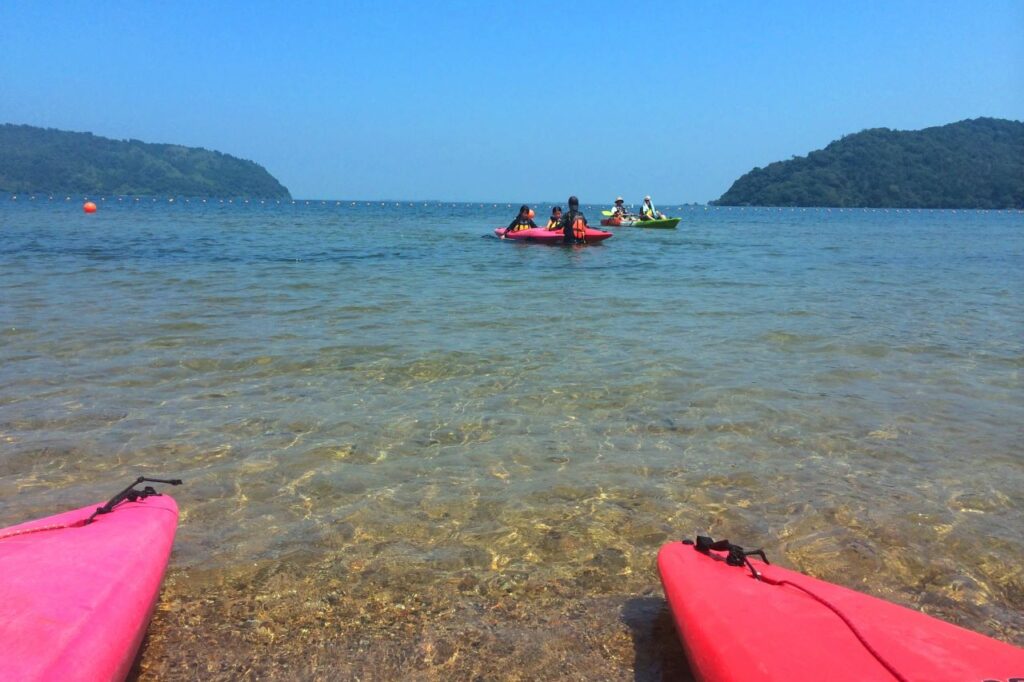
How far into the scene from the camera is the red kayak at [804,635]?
2.04 metres

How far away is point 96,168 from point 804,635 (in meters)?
189

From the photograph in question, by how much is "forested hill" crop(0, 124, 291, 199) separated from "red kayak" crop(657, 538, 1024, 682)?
533 feet

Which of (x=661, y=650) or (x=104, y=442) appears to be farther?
(x=104, y=442)

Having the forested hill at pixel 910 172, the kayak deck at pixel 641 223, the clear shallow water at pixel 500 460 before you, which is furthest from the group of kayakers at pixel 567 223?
the forested hill at pixel 910 172

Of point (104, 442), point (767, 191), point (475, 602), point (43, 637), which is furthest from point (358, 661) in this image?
point (767, 191)

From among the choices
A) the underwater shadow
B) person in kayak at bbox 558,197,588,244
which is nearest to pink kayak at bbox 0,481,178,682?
the underwater shadow

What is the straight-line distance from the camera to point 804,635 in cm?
224

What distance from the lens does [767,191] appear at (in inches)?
6260

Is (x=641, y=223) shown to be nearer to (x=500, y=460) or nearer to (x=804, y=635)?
(x=500, y=460)

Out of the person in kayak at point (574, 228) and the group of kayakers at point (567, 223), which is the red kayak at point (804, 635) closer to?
the group of kayakers at point (567, 223)

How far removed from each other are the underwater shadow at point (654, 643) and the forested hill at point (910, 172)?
153133 millimetres

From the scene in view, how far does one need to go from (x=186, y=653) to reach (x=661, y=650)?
1.91m

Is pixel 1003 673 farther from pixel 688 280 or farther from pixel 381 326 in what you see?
pixel 688 280

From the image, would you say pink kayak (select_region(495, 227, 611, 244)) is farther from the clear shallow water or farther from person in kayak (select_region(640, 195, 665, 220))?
the clear shallow water
